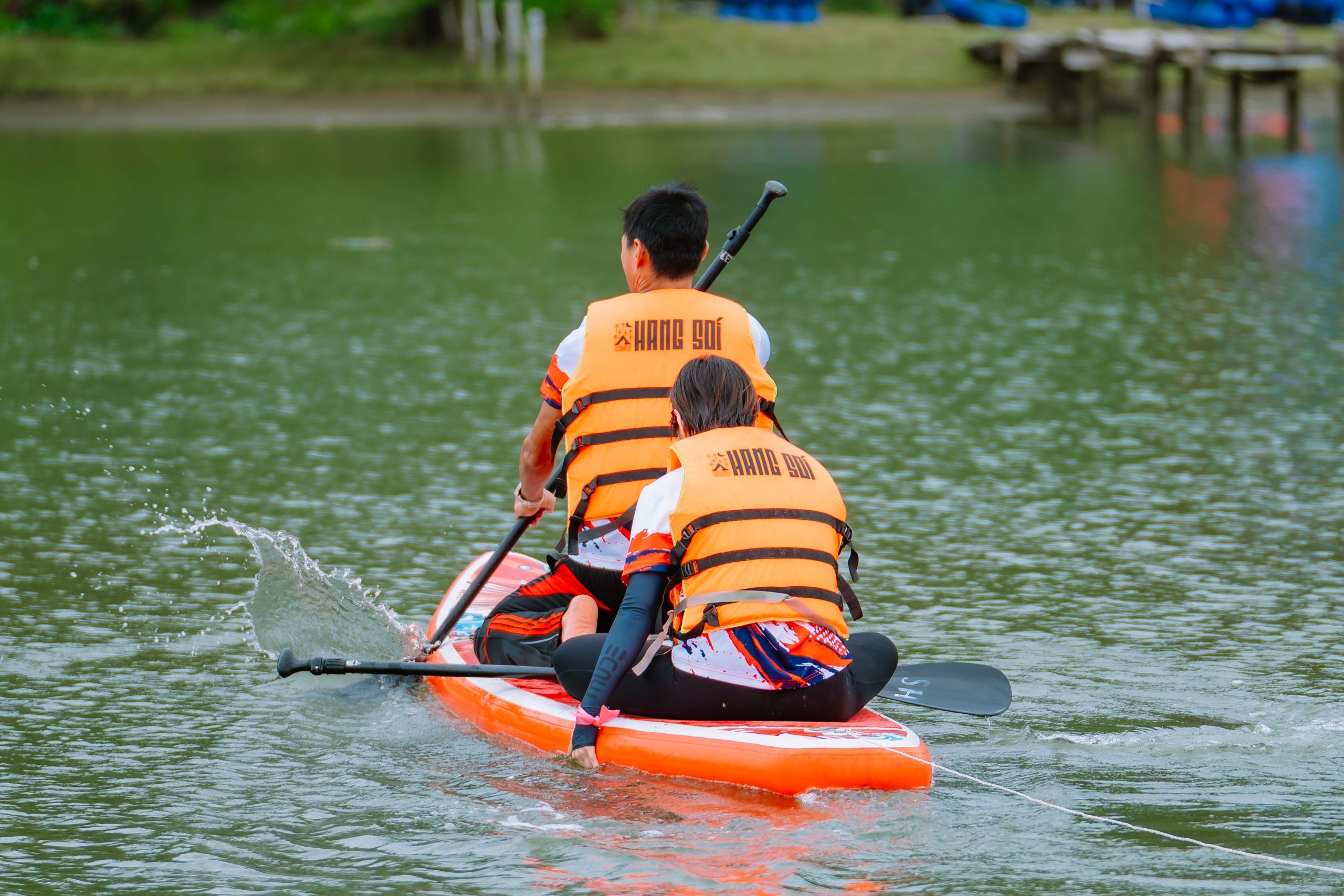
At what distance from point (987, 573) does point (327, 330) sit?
270 inches

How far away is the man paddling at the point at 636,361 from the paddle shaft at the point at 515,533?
0.46m

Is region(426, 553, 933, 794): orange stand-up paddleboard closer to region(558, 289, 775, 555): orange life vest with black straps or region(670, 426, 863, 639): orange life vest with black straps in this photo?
region(670, 426, 863, 639): orange life vest with black straps

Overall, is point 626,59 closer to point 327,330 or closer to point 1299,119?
point 1299,119

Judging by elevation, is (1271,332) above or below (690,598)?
below

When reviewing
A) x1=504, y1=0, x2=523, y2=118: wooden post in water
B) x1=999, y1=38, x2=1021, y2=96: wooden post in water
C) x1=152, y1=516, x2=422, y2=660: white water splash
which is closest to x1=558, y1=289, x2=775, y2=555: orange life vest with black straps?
x1=152, y1=516, x2=422, y2=660: white water splash

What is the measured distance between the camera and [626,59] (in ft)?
110

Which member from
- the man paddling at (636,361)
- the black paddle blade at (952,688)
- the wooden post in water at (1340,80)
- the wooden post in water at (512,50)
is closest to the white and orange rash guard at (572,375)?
the man paddling at (636,361)

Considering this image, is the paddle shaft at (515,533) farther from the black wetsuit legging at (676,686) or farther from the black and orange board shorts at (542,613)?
the black wetsuit legging at (676,686)

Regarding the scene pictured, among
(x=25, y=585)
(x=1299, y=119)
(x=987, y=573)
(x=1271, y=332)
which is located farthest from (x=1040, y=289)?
(x=1299, y=119)

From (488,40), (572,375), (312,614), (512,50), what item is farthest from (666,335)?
(488,40)

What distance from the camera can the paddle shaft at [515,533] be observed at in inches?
233

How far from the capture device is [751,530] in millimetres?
4695

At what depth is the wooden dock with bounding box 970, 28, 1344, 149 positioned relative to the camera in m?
29.0

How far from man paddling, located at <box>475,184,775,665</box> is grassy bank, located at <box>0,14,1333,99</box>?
28.0 m
